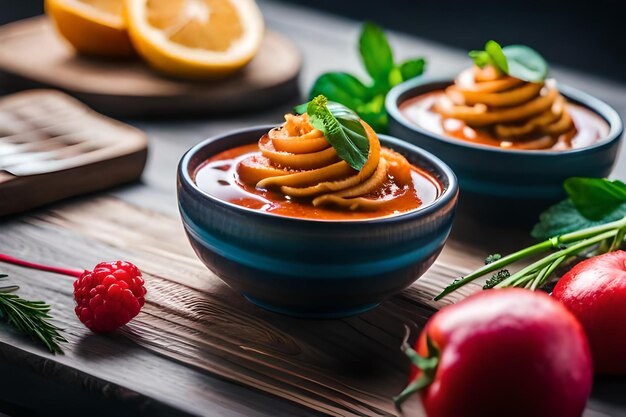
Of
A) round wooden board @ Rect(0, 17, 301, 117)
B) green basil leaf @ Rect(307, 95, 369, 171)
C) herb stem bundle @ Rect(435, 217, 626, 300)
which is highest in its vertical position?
green basil leaf @ Rect(307, 95, 369, 171)

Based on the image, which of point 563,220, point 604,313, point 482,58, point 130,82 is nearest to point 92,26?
point 130,82

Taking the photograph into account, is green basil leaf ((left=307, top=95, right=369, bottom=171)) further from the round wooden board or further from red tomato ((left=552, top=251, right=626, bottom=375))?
the round wooden board

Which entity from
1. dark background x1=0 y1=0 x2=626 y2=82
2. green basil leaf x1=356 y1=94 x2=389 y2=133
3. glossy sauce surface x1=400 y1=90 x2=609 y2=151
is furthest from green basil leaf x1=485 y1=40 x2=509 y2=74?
dark background x1=0 y1=0 x2=626 y2=82

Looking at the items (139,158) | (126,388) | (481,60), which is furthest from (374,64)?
(126,388)

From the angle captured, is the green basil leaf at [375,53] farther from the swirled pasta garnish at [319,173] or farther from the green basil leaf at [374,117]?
the swirled pasta garnish at [319,173]

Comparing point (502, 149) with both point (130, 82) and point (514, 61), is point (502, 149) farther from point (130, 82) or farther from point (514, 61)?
point (130, 82)
